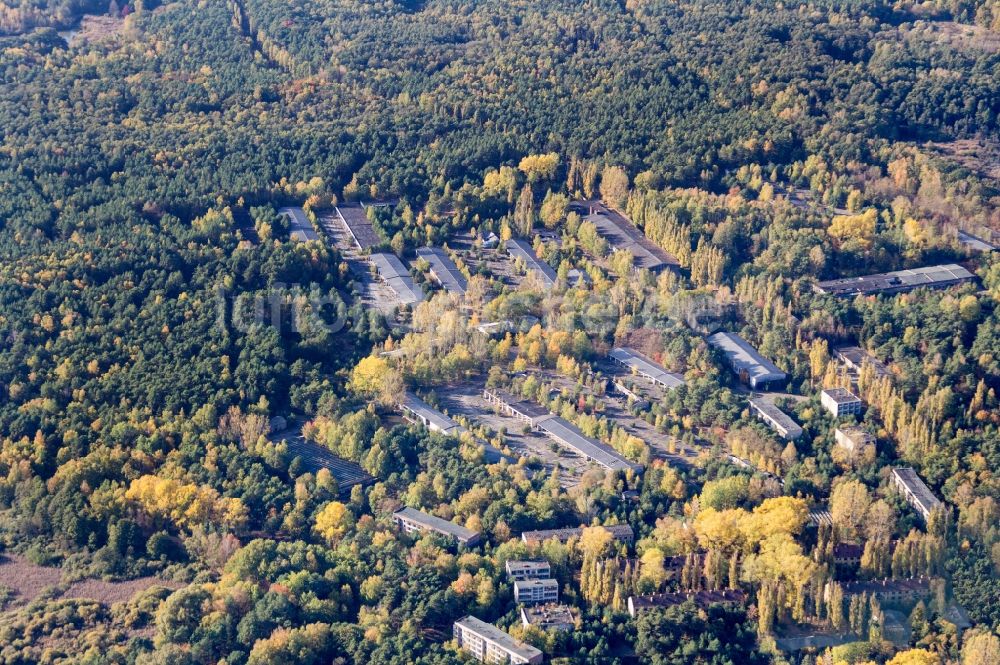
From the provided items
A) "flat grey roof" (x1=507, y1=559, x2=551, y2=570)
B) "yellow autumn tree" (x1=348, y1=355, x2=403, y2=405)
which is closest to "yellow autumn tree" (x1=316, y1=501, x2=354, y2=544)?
"flat grey roof" (x1=507, y1=559, x2=551, y2=570)

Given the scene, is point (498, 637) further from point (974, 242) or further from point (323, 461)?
point (974, 242)

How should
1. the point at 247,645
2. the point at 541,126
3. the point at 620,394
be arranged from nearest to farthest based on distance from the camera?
the point at 247,645 < the point at 620,394 < the point at 541,126

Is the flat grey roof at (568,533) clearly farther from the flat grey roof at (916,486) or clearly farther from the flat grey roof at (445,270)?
the flat grey roof at (445,270)

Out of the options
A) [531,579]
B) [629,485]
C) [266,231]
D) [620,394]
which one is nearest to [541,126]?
[266,231]

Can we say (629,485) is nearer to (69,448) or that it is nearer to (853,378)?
(853,378)

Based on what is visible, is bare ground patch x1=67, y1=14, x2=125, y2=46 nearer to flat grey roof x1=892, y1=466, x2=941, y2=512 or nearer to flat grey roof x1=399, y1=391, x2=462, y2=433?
flat grey roof x1=399, y1=391, x2=462, y2=433

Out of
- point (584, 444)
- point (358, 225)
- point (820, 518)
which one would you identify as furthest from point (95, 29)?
point (820, 518)
